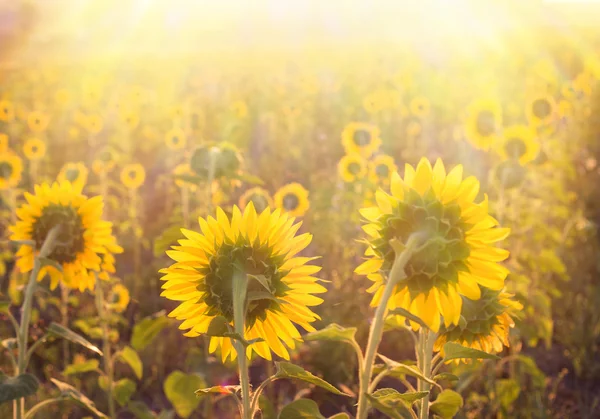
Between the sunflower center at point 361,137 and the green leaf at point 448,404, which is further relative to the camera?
the sunflower center at point 361,137

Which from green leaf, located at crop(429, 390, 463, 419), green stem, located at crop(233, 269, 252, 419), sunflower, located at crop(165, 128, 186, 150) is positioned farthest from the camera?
sunflower, located at crop(165, 128, 186, 150)

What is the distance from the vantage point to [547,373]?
3408 mm

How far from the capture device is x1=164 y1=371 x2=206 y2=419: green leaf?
2111 mm

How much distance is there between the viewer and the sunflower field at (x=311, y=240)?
110cm

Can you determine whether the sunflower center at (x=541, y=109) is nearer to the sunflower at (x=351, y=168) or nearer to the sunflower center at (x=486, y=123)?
the sunflower center at (x=486, y=123)

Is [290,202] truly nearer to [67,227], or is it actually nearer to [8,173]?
[8,173]

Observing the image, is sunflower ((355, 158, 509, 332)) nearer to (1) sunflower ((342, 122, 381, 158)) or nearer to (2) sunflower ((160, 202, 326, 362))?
(2) sunflower ((160, 202, 326, 362))

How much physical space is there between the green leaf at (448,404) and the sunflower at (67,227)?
44.0 inches

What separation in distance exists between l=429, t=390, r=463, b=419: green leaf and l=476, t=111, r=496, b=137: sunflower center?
3881mm

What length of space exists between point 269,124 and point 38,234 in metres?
5.67

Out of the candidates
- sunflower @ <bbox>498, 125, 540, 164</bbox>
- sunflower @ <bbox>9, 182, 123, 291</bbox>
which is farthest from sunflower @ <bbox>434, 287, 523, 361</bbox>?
sunflower @ <bbox>498, 125, 540, 164</bbox>

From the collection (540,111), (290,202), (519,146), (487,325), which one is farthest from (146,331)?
(540,111)

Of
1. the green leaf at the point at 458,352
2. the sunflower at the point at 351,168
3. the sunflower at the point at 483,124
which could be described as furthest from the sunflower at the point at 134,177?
the green leaf at the point at 458,352

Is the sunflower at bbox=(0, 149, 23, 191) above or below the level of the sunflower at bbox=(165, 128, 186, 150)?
below
